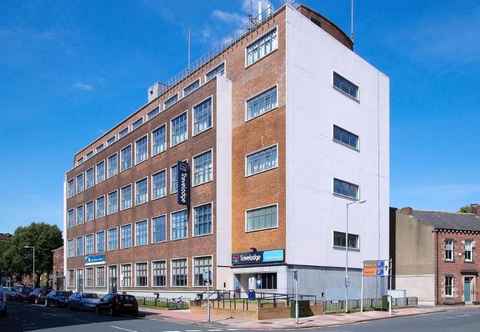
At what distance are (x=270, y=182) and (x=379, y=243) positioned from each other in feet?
42.7

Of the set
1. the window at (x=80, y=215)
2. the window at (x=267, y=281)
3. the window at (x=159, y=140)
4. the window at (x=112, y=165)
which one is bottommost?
the window at (x=267, y=281)

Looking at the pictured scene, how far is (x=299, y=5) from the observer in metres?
47.5

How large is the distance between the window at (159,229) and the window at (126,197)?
7.64 metres

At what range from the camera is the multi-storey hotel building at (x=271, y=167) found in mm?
42688

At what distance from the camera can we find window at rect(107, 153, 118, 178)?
228 ft

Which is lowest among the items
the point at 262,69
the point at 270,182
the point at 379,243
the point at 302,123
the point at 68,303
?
the point at 68,303

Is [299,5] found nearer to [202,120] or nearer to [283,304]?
[202,120]

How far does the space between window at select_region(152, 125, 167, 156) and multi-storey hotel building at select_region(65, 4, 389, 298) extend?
0.19 metres

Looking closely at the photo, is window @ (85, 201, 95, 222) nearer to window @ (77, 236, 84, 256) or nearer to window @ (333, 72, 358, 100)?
window @ (77, 236, 84, 256)

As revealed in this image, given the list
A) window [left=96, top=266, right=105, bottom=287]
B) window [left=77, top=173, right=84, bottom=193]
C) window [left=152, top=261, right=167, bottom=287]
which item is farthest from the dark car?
window [left=77, top=173, right=84, bottom=193]

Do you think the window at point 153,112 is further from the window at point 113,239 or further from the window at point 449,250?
the window at point 449,250

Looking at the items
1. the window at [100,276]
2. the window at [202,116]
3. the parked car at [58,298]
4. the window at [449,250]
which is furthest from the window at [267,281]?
the window at [100,276]

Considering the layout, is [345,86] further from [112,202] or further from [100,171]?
[100,171]

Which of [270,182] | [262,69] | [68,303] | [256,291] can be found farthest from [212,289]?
[262,69]
